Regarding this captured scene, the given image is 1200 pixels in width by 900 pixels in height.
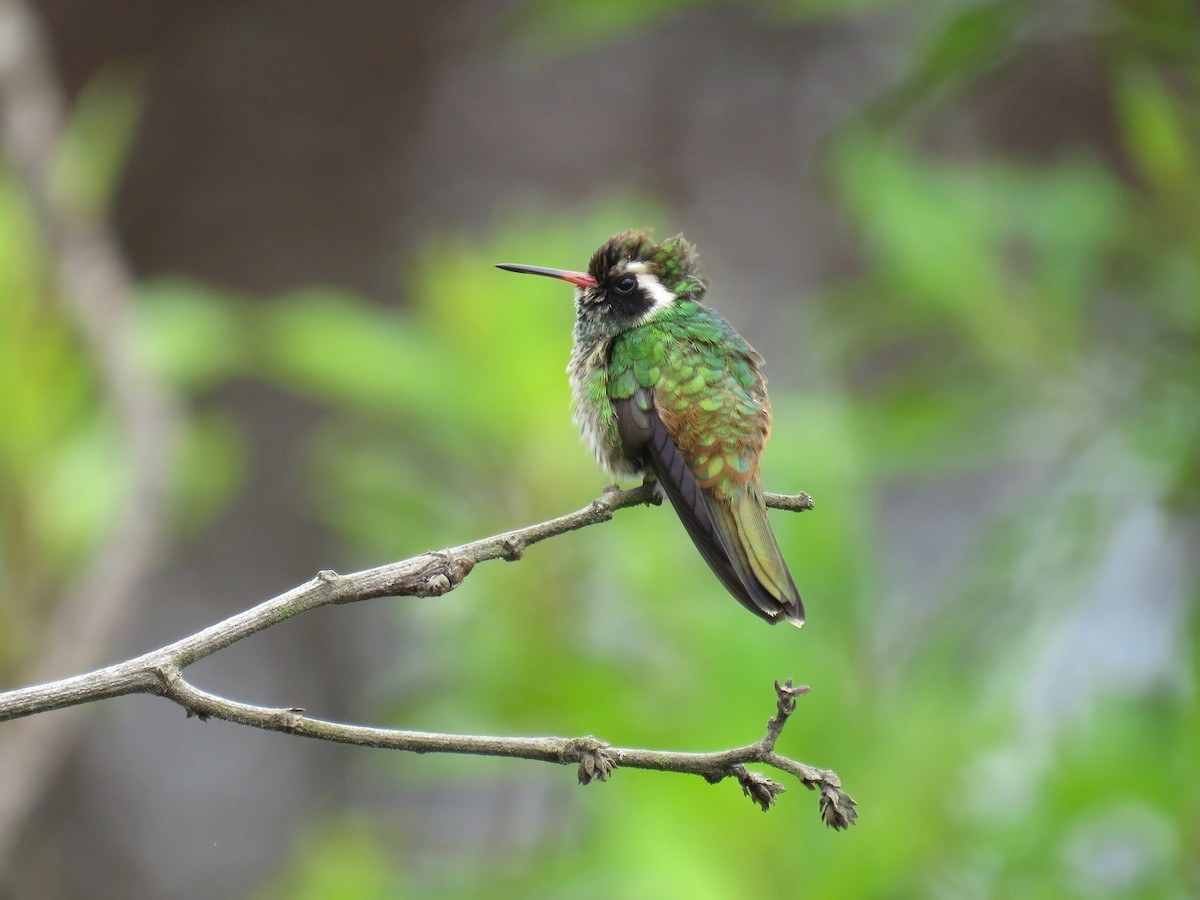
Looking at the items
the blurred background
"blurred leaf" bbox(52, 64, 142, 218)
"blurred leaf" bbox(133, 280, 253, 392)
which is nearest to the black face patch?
the blurred background

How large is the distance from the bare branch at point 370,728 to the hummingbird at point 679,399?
1.95 feet

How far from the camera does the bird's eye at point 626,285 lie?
11.3 ft

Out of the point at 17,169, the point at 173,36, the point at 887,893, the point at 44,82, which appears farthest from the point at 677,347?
the point at 173,36

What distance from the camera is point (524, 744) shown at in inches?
66.8

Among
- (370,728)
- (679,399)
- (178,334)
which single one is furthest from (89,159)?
(370,728)

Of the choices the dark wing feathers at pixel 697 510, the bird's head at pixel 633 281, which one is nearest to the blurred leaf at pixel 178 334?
the bird's head at pixel 633 281

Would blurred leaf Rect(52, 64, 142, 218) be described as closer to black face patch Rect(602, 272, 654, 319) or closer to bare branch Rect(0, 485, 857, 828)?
black face patch Rect(602, 272, 654, 319)

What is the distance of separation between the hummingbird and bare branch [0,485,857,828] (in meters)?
0.59

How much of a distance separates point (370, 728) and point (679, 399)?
1496mm

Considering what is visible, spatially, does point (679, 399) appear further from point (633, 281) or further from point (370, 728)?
point (370, 728)

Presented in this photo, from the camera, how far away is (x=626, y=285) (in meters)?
3.45

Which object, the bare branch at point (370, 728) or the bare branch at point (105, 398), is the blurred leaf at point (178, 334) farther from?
the bare branch at point (370, 728)

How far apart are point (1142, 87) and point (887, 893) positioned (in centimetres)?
268

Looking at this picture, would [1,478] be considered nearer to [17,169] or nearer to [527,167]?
[17,169]
